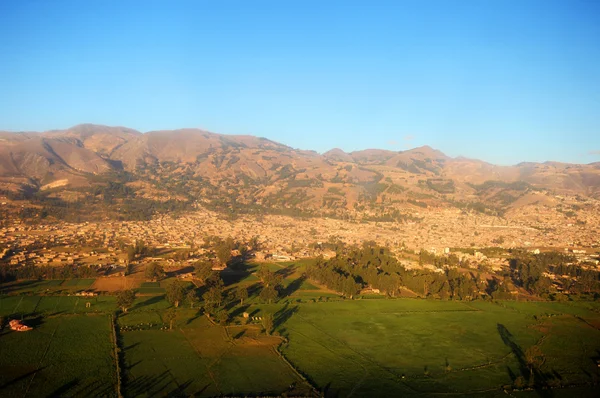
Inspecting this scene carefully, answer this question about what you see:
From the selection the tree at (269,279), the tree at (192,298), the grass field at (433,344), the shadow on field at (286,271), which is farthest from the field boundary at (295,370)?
the shadow on field at (286,271)

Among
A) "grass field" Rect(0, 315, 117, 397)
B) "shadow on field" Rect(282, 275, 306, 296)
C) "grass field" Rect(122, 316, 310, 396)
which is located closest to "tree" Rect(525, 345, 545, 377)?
"grass field" Rect(122, 316, 310, 396)

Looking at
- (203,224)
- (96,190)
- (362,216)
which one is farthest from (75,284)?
(362,216)

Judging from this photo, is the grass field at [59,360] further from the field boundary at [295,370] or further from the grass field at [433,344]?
the grass field at [433,344]

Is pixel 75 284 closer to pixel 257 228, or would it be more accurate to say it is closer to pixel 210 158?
pixel 257 228

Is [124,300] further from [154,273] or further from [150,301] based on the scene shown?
[154,273]

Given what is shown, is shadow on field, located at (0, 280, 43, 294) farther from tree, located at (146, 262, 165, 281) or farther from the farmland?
tree, located at (146, 262, 165, 281)
